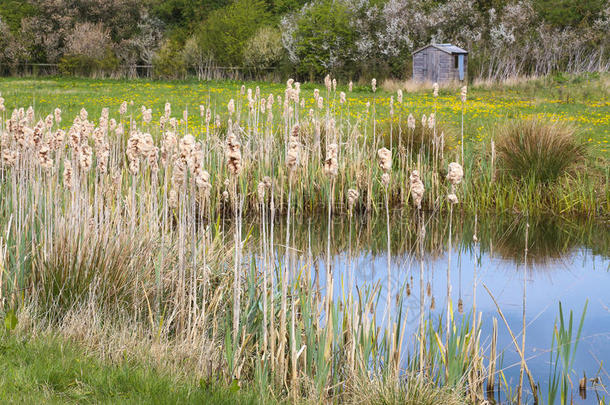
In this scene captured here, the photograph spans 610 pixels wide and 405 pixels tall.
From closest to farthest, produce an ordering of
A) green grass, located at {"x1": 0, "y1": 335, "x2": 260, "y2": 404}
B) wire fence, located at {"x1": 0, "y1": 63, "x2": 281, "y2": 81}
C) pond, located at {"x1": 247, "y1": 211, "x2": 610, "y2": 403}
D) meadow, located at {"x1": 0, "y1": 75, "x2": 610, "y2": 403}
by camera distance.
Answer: green grass, located at {"x1": 0, "y1": 335, "x2": 260, "y2": 404}, meadow, located at {"x1": 0, "y1": 75, "x2": 610, "y2": 403}, pond, located at {"x1": 247, "y1": 211, "x2": 610, "y2": 403}, wire fence, located at {"x1": 0, "y1": 63, "x2": 281, "y2": 81}

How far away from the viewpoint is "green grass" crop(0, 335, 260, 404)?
3.50 m

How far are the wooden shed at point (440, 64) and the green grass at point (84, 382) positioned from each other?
2706cm

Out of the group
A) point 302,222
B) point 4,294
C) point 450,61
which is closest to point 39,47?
point 450,61

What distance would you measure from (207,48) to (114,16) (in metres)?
11.3

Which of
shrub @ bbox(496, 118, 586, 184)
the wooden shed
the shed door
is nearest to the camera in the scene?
shrub @ bbox(496, 118, 586, 184)

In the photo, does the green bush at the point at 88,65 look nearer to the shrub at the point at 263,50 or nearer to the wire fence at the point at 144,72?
→ the wire fence at the point at 144,72

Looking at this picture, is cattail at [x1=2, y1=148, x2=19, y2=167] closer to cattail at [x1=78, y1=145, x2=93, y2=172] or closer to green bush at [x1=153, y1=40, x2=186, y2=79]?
cattail at [x1=78, y1=145, x2=93, y2=172]

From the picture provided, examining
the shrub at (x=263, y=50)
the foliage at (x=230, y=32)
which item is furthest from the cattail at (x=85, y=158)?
the foliage at (x=230, y=32)

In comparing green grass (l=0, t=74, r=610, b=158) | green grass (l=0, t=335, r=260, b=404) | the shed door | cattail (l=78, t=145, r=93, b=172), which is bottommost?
green grass (l=0, t=335, r=260, b=404)

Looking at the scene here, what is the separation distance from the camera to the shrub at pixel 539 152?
9.77 meters

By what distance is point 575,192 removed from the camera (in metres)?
9.60

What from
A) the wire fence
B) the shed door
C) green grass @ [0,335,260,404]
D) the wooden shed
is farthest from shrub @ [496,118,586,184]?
the wire fence

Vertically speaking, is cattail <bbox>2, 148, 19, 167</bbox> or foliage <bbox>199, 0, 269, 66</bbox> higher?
foliage <bbox>199, 0, 269, 66</bbox>

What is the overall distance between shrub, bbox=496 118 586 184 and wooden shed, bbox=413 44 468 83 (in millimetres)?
19946
